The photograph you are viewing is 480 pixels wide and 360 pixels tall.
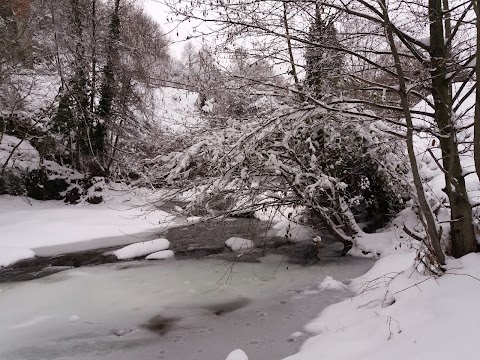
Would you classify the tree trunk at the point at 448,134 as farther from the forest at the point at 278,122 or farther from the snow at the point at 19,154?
the snow at the point at 19,154

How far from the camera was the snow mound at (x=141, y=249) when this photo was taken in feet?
29.2

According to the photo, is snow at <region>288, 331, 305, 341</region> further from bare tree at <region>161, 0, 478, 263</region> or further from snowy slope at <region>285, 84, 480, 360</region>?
bare tree at <region>161, 0, 478, 263</region>

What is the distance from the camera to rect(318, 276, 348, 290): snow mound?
6199 mm

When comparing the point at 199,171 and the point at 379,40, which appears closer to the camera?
the point at 379,40

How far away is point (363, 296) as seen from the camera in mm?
5238

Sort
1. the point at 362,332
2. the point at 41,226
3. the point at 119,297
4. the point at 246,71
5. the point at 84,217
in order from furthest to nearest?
the point at 84,217 → the point at 41,226 → the point at 246,71 → the point at 119,297 → the point at 362,332

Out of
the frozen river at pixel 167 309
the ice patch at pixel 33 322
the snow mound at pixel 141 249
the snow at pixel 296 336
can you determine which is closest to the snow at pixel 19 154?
the snow mound at pixel 141 249

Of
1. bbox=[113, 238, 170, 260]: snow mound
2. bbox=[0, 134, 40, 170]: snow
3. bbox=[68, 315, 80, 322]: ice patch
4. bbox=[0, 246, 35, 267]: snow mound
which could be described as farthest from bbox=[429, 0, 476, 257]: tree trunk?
Answer: bbox=[0, 134, 40, 170]: snow

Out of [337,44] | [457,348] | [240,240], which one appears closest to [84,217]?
[240,240]

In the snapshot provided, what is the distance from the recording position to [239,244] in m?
9.29

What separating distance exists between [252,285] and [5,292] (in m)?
4.23

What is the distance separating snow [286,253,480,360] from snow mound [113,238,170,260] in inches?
204

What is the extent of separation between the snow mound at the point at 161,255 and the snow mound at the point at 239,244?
1.34 m

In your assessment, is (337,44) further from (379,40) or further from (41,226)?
(41,226)
